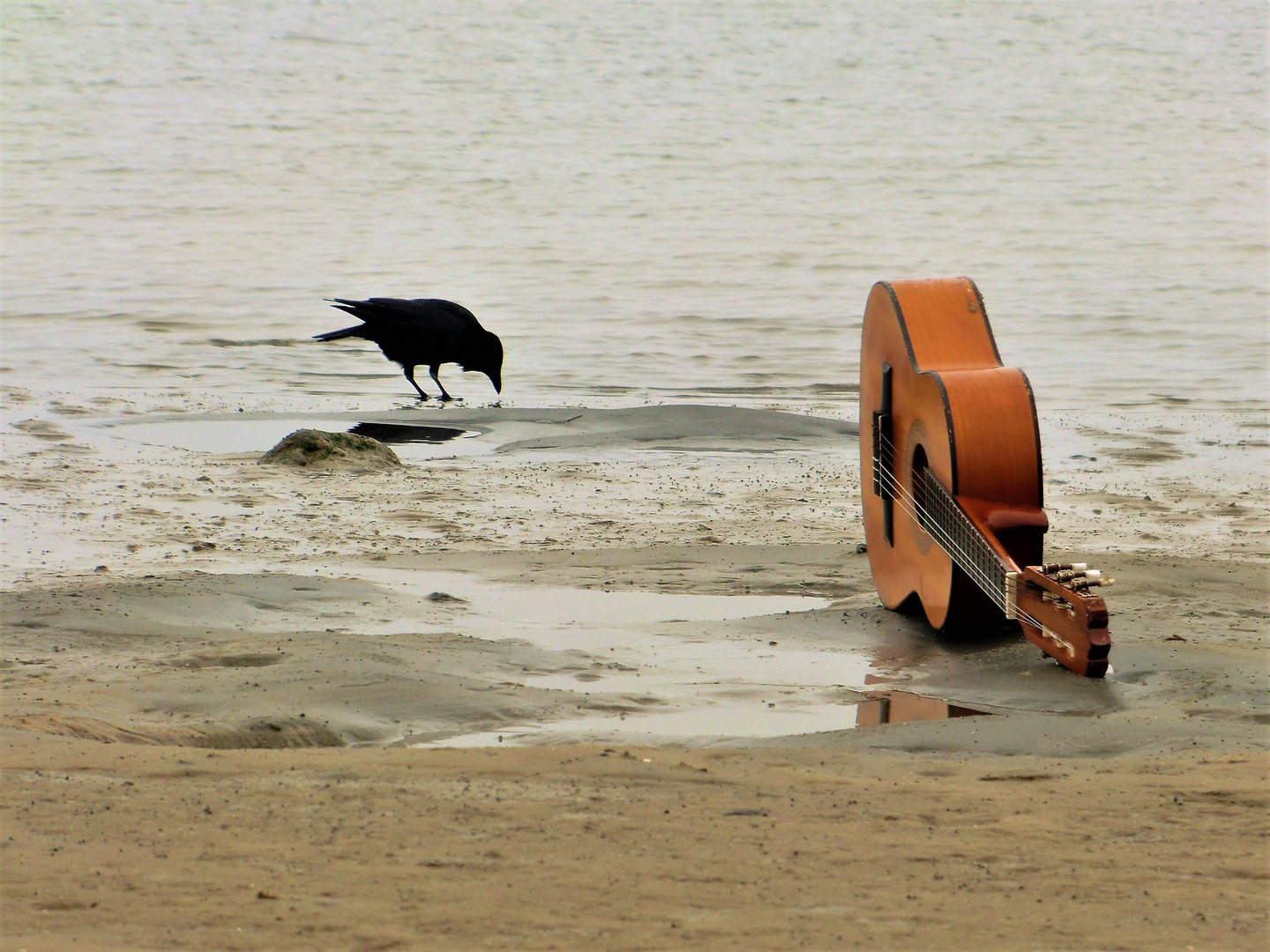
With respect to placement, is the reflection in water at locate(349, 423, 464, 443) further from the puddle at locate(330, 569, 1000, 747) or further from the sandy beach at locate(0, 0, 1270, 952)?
the puddle at locate(330, 569, 1000, 747)

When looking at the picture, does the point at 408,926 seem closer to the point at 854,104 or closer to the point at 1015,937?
the point at 1015,937

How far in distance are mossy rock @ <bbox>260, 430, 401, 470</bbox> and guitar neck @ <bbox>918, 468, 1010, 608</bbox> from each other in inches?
133

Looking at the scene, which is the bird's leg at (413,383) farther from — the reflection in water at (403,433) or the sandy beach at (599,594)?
the reflection in water at (403,433)

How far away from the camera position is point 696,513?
22.3ft

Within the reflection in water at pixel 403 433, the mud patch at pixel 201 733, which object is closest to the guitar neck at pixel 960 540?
the mud patch at pixel 201 733

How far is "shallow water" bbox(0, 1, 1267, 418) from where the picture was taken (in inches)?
455

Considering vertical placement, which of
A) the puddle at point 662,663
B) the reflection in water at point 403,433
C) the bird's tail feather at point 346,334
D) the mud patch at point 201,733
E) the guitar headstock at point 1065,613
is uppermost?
the bird's tail feather at point 346,334

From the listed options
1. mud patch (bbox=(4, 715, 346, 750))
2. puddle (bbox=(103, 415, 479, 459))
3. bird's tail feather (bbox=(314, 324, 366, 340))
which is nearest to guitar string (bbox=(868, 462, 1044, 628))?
mud patch (bbox=(4, 715, 346, 750))

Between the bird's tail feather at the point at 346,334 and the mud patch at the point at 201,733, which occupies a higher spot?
the bird's tail feather at the point at 346,334

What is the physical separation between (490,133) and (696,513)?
21031mm

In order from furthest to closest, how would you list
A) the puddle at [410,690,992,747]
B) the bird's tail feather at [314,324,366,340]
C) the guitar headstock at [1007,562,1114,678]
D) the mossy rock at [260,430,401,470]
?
the bird's tail feather at [314,324,366,340] → the mossy rock at [260,430,401,470] → the guitar headstock at [1007,562,1114,678] → the puddle at [410,690,992,747]

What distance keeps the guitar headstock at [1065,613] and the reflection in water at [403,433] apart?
4.67m

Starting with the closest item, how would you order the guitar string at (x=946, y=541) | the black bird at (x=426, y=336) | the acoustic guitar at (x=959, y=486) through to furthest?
1. the acoustic guitar at (x=959, y=486)
2. the guitar string at (x=946, y=541)
3. the black bird at (x=426, y=336)

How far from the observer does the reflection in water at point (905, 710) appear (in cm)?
408
